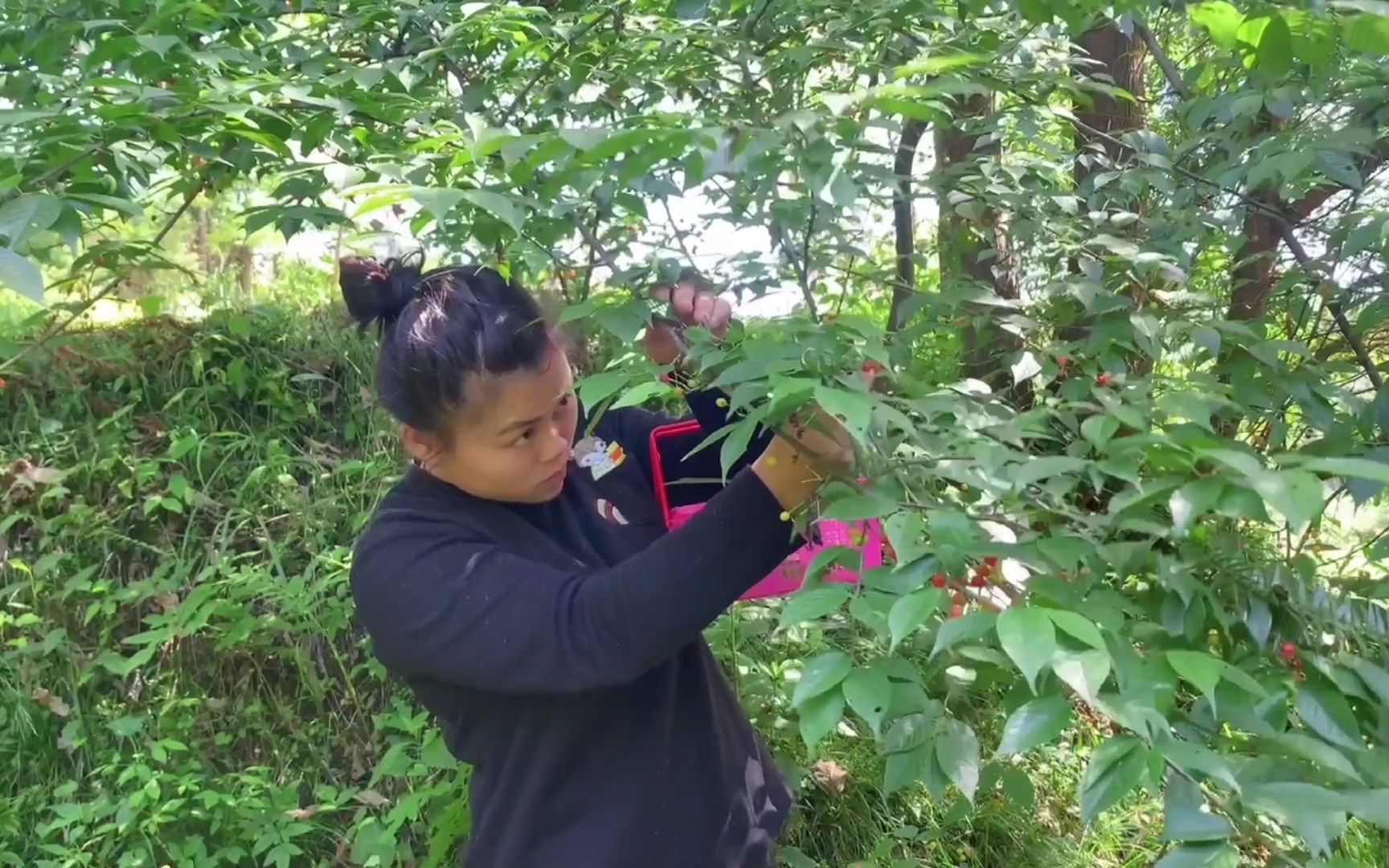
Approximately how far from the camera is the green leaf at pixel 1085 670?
708 mm

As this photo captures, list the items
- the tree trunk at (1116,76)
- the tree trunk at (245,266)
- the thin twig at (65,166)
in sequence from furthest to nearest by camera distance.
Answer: the tree trunk at (245,266)
the tree trunk at (1116,76)
the thin twig at (65,166)

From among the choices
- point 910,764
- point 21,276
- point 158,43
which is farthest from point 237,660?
point 910,764

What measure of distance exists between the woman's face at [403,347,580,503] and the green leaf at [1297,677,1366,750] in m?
0.76

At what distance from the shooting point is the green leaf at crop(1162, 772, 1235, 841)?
728mm

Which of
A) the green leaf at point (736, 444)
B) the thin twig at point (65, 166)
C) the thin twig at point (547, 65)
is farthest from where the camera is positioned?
the thin twig at point (547, 65)

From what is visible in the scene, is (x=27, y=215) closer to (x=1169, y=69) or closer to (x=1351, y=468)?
(x=1351, y=468)

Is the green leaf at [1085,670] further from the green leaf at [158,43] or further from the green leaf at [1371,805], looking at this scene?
the green leaf at [158,43]

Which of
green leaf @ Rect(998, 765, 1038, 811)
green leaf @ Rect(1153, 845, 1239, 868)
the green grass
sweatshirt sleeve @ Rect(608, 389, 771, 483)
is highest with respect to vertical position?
green leaf @ Rect(1153, 845, 1239, 868)

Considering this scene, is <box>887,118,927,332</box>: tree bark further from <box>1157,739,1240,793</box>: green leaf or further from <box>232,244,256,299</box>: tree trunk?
<box>232,244,256,299</box>: tree trunk

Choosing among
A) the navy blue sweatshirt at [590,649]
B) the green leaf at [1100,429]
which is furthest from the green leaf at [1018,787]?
the green leaf at [1100,429]

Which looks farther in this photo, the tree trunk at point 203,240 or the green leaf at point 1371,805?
the tree trunk at point 203,240

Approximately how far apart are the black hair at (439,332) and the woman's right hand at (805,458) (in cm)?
31

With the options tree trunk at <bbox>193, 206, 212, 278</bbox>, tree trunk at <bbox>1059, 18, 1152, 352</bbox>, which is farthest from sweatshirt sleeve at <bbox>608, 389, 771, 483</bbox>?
tree trunk at <bbox>193, 206, 212, 278</bbox>

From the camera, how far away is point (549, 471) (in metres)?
1.23
